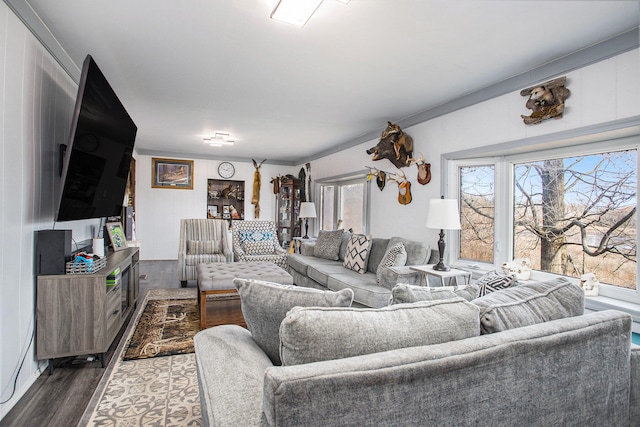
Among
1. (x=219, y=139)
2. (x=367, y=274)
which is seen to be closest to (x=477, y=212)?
(x=367, y=274)

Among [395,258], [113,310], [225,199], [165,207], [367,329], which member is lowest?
[113,310]

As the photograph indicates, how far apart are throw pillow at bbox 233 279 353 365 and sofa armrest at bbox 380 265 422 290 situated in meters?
2.10

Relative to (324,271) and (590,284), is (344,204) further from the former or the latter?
(590,284)

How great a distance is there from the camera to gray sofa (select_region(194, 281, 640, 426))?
2.82 ft

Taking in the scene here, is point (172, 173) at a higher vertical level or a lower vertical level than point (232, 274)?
higher

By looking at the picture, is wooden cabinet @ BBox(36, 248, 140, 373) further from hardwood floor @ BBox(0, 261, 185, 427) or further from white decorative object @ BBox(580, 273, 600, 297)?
white decorative object @ BBox(580, 273, 600, 297)

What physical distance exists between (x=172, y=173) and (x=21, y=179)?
5546 millimetres

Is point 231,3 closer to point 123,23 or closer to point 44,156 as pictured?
point 123,23

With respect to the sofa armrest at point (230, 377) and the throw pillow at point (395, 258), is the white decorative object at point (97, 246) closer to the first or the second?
the sofa armrest at point (230, 377)

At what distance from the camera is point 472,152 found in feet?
11.0

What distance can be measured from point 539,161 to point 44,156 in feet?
13.0

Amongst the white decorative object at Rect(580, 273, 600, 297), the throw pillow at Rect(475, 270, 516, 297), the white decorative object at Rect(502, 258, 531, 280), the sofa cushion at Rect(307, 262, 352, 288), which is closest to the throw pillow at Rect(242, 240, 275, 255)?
the sofa cushion at Rect(307, 262, 352, 288)

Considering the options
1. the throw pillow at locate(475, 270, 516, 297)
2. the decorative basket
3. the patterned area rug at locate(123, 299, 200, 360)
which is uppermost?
the throw pillow at locate(475, 270, 516, 297)

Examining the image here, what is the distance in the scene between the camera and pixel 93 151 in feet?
8.21
